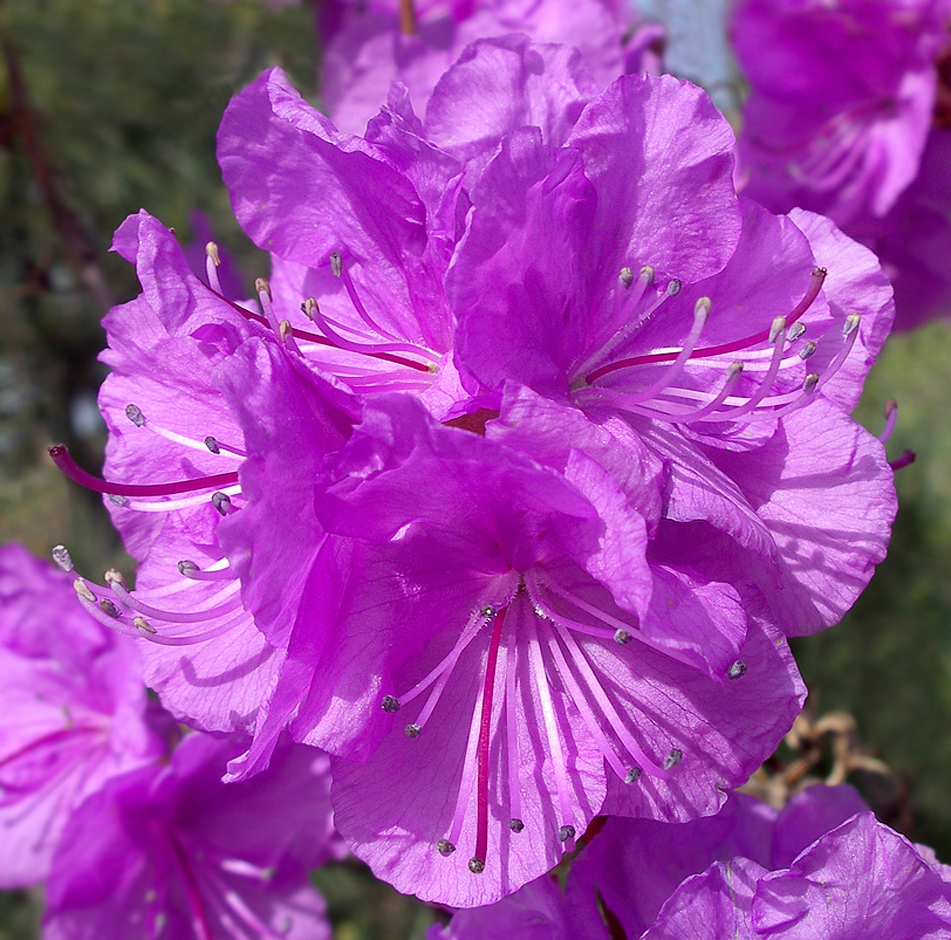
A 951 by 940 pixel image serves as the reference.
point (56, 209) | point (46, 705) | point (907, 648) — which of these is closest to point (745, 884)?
point (46, 705)

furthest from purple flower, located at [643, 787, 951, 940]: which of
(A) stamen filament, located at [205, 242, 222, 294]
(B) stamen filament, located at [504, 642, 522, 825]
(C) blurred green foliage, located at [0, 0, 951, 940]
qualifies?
(C) blurred green foliage, located at [0, 0, 951, 940]

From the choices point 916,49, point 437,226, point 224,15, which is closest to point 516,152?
point 437,226

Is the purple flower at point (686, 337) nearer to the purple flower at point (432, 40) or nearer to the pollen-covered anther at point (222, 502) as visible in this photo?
the pollen-covered anther at point (222, 502)

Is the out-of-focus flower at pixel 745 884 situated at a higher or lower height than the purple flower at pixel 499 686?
lower

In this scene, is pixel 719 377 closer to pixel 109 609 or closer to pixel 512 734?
pixel 512 734

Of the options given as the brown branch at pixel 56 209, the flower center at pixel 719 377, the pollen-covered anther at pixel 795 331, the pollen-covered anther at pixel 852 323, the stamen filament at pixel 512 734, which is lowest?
the brown branch at pixel 56 209

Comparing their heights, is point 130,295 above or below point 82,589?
below

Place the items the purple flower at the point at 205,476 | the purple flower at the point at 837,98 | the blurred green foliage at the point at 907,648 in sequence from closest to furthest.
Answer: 1. the purple flower at the point at 205,476
2. the purple flower at the point at 837,98
3. the blurred green foliage at the point at 907,648

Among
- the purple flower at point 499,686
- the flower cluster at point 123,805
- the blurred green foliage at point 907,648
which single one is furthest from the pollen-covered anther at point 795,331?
the blurred green foliage at point 907,648
